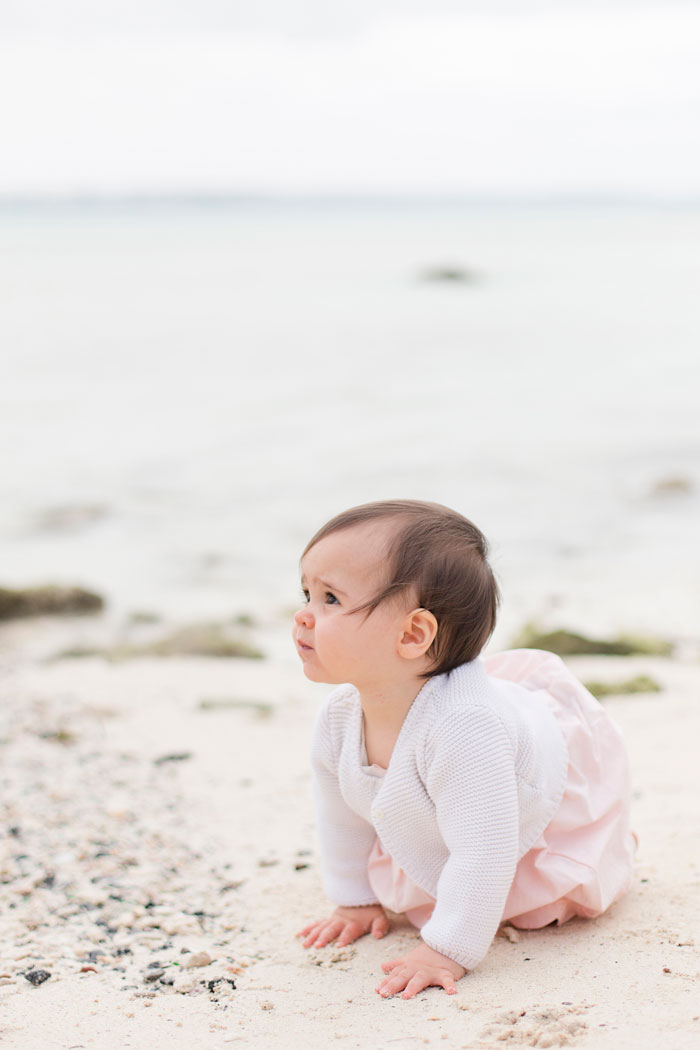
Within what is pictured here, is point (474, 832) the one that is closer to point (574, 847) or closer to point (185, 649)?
point (574, 847)

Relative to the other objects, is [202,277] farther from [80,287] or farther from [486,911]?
[486,911]

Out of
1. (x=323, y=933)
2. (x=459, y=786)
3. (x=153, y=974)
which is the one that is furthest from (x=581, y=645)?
(x=153, y=974)

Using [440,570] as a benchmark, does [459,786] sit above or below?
below

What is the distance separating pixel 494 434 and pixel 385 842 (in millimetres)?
14363

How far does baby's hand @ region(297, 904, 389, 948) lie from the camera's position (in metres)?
2.77

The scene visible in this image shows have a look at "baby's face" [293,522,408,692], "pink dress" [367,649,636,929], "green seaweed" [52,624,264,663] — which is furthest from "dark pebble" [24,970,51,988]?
"green seaweed" [52,624,264,663]

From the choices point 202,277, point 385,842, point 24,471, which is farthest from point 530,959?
point 202,277

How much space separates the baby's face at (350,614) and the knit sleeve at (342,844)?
37 cm

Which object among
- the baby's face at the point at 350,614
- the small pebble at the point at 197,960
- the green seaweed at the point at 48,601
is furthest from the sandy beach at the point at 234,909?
the green seaweed at the point at 48,601

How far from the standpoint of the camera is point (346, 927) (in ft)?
9.16

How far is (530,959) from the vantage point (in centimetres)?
254

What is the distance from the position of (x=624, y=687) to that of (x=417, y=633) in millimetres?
2656

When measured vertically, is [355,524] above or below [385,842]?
above

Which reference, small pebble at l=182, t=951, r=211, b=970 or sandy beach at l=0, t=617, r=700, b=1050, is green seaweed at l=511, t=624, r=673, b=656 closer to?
sandy beach at l=0, t=617, r=700, b=1050
